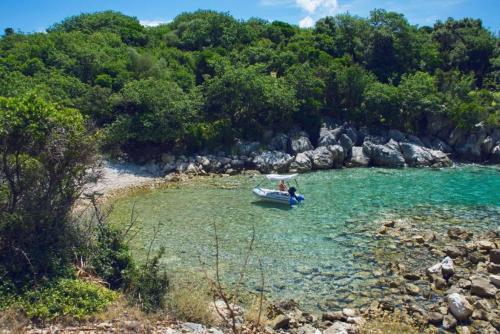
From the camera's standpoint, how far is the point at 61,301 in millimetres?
11164

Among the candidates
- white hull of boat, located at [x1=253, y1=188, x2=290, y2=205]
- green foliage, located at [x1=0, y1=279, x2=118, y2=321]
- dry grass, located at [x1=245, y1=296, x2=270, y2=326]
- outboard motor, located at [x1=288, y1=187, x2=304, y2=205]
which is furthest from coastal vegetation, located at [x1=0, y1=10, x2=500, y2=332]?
outboard motor, located at [x1=288, y1=187, x2=304, y2=205]

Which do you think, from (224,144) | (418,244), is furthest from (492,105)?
(418,244)

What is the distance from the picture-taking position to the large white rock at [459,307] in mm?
13008

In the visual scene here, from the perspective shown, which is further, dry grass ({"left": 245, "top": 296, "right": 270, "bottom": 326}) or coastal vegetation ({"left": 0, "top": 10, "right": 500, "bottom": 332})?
coastal vegetation ({"left": 0, "top": 10, "right": 500, "bottom": 332})

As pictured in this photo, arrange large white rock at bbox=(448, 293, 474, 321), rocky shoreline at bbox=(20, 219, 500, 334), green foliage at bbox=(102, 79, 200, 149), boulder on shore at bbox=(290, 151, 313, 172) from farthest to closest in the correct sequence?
boulder on shore at bbox=(290, 151, 313, 172) → green foliage at bbox=(102, 79, 200, 149) → large white rock at bbox=(448, 293, 474, 321) → rocky shoreline at bbox=(20, 219, 500, 334)

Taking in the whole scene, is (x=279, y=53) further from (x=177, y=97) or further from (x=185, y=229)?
(x=185, y=229)

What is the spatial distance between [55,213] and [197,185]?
723 inches

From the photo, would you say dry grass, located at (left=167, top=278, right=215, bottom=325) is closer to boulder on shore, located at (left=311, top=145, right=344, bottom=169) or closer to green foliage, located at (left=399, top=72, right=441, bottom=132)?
boulder on shore, located at (left=311, top=145, right=344, bottom=169)

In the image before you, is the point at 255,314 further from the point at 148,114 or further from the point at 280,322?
the point at 148,114

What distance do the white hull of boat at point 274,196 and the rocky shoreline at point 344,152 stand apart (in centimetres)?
964

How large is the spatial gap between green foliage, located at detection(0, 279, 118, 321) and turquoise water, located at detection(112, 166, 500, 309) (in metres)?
5.30

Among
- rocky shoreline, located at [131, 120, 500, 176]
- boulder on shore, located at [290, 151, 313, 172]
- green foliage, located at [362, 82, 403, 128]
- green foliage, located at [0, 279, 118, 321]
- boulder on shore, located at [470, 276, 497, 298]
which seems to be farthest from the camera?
green foliage, located at [362, 82, 403, 128]

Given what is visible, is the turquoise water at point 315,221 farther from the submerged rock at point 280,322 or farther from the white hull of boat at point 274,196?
the submerged rock at point 280,322

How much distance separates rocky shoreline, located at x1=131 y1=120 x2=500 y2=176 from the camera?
37406 mm
